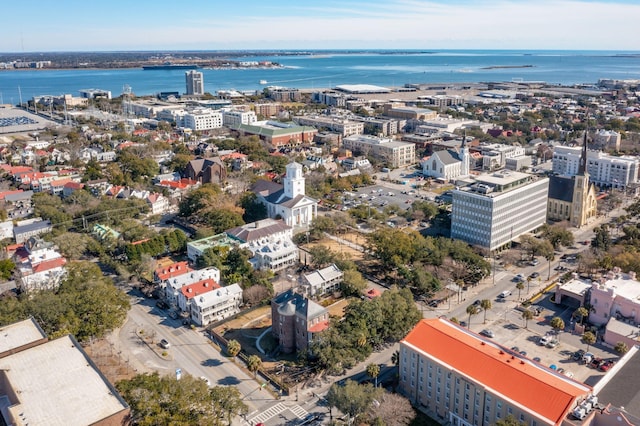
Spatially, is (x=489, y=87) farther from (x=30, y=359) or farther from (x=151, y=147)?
(x=30, y=359)

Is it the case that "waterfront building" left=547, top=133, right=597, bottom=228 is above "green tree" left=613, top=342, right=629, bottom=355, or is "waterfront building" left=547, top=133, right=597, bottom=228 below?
above

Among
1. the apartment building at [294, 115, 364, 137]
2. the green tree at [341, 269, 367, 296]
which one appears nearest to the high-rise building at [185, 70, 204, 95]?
the apartment building at [294, 115, 364, 137]

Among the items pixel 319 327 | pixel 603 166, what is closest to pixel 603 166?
pixel 603 166

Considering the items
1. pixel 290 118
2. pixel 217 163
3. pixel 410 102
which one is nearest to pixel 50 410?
pixel 217 163

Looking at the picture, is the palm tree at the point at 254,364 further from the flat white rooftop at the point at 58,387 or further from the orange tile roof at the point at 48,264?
the orange tile roof at the point at 48,264

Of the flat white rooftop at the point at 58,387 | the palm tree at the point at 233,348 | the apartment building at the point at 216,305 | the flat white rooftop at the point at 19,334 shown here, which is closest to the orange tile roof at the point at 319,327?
the palm tree at the point at 233,348

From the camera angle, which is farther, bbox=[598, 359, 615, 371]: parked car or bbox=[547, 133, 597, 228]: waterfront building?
bbox=[547, 133, 597, 228]: waterfront building

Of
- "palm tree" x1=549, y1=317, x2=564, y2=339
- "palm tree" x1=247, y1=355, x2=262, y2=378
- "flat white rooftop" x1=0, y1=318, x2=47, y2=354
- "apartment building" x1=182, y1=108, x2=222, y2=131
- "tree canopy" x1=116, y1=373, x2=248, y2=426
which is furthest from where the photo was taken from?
"apartment building" x1=182, y1=108, x2=222, y2=131

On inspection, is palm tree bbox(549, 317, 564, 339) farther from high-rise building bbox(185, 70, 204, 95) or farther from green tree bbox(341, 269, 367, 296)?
Answer: high-rise building bbox(185, 70, 204, 95)
